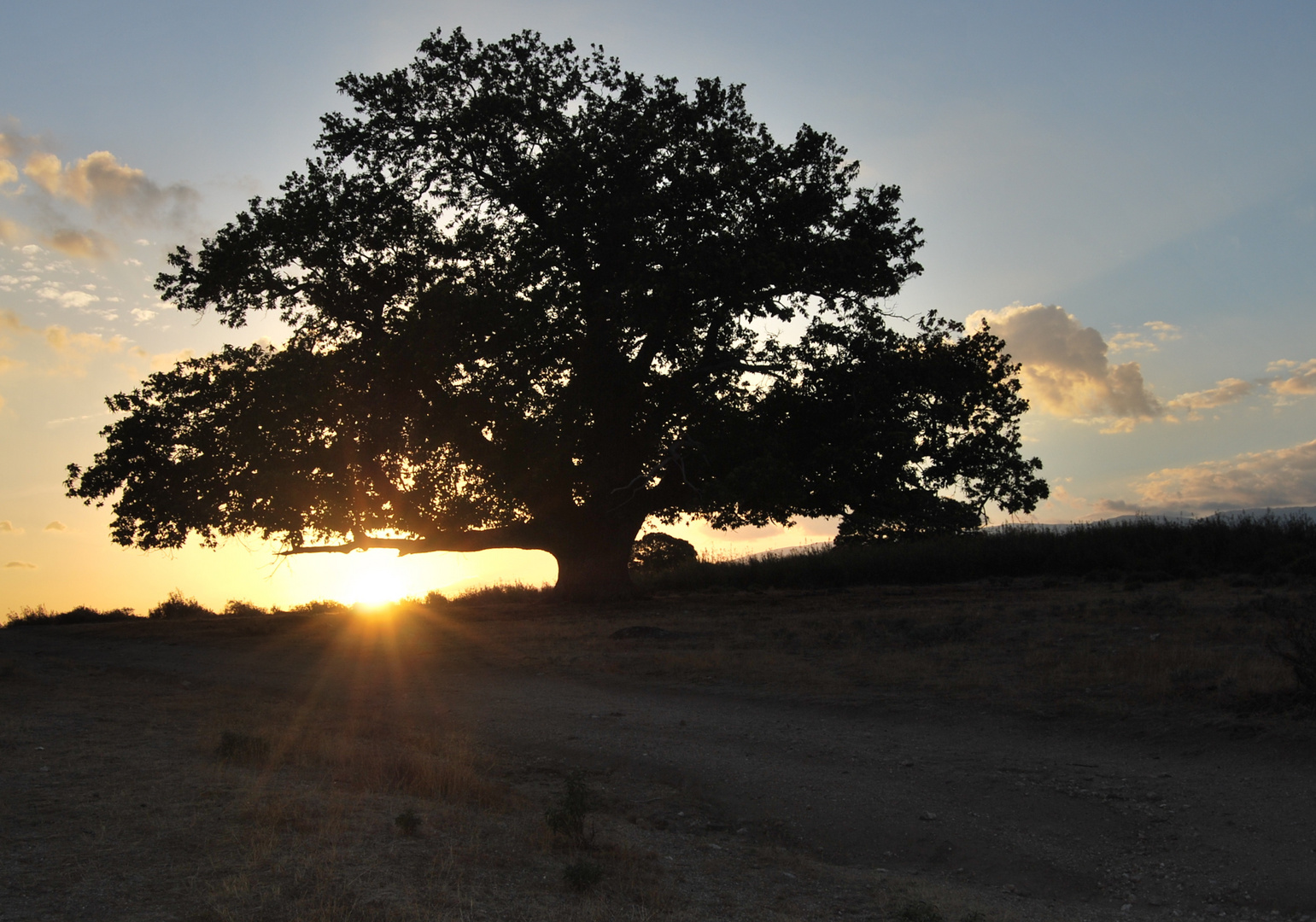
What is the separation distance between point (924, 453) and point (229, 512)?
15959mm

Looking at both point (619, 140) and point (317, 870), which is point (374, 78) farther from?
point (317, 870)

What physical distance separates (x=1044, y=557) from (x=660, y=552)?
1376 centimetres

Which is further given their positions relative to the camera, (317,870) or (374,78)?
(374,78)

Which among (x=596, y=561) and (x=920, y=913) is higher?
(x=596, y=561)

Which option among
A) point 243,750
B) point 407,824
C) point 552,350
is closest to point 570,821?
point 407,824

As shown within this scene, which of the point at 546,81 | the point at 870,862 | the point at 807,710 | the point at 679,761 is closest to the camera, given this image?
the point at 870,862

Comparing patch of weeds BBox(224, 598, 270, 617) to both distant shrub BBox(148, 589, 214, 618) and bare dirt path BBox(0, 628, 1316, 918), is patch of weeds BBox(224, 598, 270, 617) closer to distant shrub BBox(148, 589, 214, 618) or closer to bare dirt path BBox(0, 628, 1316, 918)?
distant shrub BBox(148, 589, 214, 618)

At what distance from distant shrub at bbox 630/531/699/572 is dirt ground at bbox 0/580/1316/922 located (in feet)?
66.5

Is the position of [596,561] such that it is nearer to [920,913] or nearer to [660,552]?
[660,552]

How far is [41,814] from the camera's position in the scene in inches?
234

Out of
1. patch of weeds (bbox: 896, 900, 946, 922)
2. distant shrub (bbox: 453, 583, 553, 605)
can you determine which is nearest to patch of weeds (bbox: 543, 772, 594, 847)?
patch of weeds (bbox: 896, 900, 946, 922)

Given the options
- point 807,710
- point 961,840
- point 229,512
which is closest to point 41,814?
point 961,840

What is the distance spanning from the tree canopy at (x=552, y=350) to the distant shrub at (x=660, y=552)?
42.2 feet

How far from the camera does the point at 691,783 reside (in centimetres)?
785
